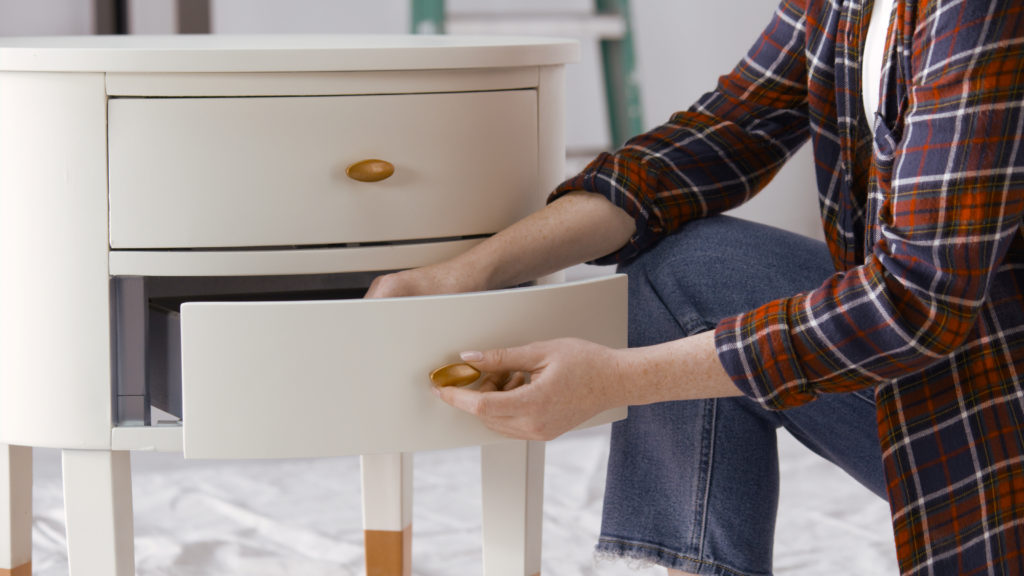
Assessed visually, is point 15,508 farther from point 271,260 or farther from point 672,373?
point 672,373

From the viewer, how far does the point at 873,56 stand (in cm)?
89

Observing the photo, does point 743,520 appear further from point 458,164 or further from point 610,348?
point 458,164

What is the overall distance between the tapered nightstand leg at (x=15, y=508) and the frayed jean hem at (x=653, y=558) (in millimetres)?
555

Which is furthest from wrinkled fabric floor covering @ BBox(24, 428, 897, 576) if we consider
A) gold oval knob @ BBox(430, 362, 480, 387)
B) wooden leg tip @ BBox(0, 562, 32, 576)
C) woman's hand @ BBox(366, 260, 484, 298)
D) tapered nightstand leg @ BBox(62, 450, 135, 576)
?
gold oval knob @ BBox(430, 362, 480, 387)

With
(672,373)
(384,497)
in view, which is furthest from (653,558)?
(384,497)

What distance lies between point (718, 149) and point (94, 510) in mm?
605

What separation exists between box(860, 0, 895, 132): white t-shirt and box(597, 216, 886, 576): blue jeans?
171mm

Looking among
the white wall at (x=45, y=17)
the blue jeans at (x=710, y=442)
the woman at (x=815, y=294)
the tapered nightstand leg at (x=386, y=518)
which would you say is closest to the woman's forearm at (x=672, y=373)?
the woman at (x=815, y=294)

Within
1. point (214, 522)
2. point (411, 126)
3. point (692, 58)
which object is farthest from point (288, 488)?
point (692, 58)

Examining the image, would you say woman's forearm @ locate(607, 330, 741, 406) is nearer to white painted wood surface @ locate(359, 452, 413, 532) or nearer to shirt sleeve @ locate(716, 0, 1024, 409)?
shirt sleeve @ locate(716, 0, 1024, 409)

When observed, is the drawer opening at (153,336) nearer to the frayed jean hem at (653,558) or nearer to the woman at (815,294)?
the woman at (815,294)

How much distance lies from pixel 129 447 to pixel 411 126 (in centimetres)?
33

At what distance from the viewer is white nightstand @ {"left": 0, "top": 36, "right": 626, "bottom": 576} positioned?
779mm

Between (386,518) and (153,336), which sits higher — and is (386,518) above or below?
below
